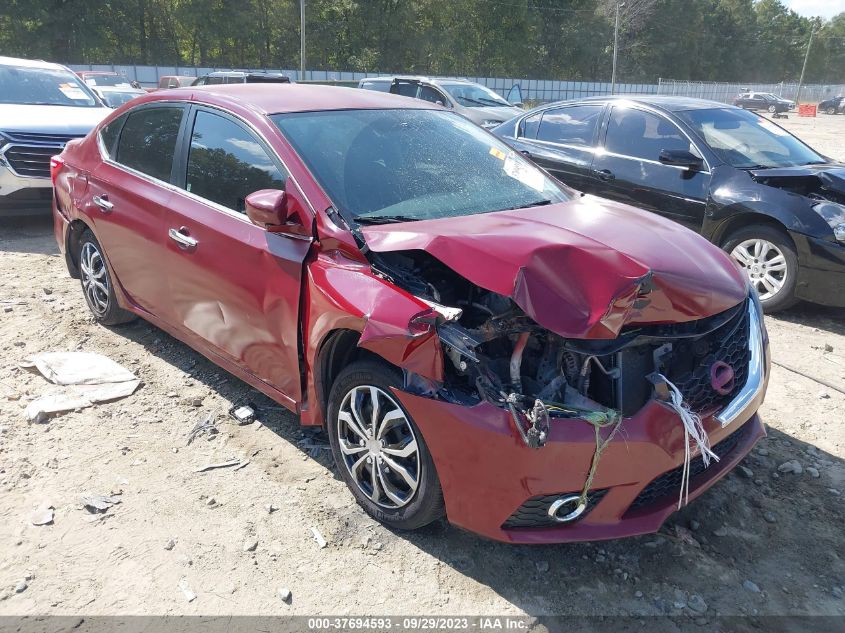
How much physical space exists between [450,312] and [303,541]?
3.95ft

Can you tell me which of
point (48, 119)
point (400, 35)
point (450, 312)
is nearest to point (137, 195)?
point (450, 312)

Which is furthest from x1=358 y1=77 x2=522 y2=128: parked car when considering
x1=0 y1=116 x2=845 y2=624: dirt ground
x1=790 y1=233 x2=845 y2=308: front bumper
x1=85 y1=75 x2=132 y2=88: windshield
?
x1=85 y1=75 x2=132 y2=88: windshield

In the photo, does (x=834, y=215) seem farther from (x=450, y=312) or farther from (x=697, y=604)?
(x=450, y=312)

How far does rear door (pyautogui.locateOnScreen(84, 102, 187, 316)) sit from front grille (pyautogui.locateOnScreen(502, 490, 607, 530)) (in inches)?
100.0

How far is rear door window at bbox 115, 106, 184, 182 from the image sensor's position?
4008 mm

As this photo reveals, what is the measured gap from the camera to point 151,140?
421cm

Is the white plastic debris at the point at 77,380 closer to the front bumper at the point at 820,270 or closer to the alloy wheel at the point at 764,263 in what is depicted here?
the alloy wheel at the point at 764,263

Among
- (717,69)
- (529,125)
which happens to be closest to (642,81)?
(717,69)

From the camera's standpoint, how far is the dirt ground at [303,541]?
2.58 meters

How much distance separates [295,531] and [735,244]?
14.9ft

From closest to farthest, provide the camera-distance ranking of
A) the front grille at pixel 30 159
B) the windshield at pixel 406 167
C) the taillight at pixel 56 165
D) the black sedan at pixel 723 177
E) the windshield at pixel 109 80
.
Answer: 1. the windshield at pixel 406 167
2. the taillight at pixel 56 165
3. the black sedan at pixel 723 177
4. the front grille at pixel 30 159
5. the windshield at pixel 109 80

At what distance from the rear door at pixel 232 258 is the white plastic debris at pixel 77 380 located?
60 cm

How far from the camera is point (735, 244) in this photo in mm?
5750

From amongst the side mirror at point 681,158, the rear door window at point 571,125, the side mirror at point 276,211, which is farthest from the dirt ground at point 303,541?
the rear door window at point 571,125
